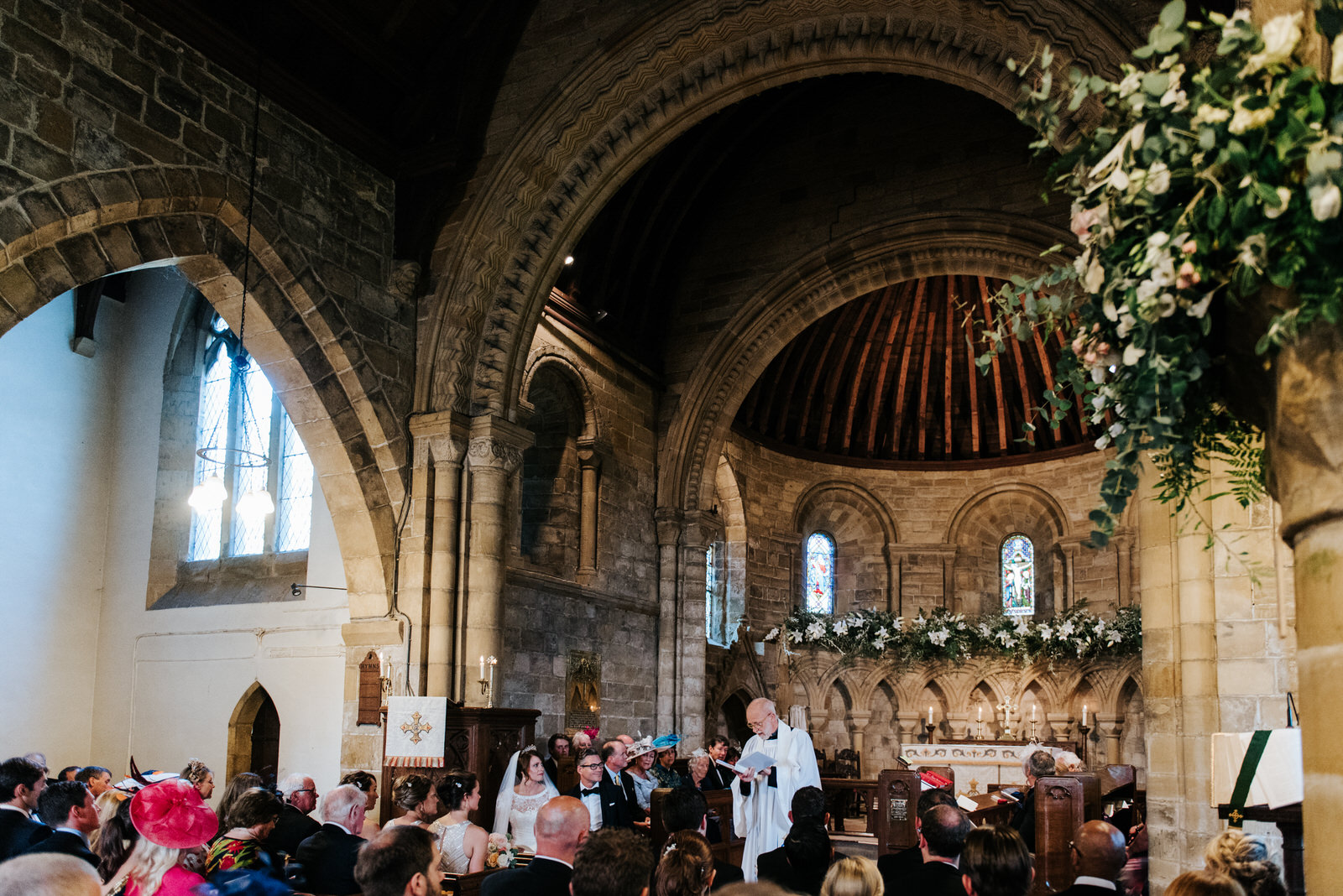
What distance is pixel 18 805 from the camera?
5.22 metres

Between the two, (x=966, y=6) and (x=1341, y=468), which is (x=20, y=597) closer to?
(x=966, y=6)

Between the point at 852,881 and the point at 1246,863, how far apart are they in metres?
1.18

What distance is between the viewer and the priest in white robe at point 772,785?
20.5ft

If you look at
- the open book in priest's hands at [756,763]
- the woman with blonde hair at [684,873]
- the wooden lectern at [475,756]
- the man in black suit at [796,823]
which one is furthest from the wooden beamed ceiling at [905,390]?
the woman with blonde hair at [684,873]

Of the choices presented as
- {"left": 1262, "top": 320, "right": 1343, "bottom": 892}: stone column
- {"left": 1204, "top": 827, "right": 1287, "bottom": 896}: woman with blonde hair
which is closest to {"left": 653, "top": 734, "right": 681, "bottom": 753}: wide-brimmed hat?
{"left": 1204, "top": 827, "right": 1287, "bottom": 896}: woman with blonde hair

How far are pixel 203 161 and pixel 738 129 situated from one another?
7.07m

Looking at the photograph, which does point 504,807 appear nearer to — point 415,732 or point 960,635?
point 415,732

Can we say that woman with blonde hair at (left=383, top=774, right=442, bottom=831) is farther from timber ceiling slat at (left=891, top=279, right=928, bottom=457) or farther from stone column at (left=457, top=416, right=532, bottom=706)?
timber ceiling slat at (left=891, top=279, right=928, bottom=457)

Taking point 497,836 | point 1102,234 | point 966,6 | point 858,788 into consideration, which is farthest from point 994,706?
point 1102,234

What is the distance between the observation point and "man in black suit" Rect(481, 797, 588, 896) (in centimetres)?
361

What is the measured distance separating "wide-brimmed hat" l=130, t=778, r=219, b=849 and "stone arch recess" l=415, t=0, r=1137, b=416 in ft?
23.4

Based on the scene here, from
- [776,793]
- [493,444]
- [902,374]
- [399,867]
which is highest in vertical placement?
[902,374]

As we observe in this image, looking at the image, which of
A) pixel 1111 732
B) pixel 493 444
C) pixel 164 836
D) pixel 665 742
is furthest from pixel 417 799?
pixel 1111 732

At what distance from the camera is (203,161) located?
8.52 metres
